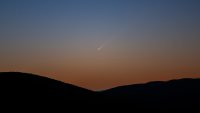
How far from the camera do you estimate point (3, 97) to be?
3881cm

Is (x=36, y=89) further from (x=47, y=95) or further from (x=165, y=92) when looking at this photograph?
(x=165, y=92)

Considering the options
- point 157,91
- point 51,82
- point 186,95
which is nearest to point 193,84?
point 157,91

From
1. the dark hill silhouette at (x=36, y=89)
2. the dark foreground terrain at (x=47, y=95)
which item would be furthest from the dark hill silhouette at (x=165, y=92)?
the dark hill silhouette at (x=36, y=89)

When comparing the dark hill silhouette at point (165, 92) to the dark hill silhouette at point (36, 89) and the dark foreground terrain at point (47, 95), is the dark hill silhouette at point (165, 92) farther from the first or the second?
the dark hill silhouette at point (36, 89)

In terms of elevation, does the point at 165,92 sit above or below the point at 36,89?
above

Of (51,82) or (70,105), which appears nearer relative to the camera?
(70,105)

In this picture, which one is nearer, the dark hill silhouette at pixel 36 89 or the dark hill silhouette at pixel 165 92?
the dark hill silhouette at pixel 36 89

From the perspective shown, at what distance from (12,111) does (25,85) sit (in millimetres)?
11477

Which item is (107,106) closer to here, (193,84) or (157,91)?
(157,91)

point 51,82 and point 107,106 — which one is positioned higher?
point 51,82

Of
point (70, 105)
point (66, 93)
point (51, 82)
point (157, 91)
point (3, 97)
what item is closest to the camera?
point (3, 97)

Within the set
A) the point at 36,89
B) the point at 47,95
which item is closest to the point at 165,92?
the point at 36,89

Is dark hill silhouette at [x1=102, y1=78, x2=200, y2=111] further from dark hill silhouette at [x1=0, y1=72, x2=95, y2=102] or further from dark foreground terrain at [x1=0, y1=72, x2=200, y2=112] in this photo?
dark hill silhouette at [x1=0, y1=72, x2=95, y2=102]

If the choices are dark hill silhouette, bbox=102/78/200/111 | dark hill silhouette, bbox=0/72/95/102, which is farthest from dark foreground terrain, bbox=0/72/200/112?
dark hill silhouette, bbox=102/78/200/111
